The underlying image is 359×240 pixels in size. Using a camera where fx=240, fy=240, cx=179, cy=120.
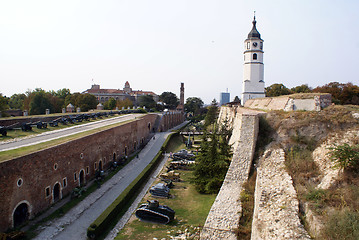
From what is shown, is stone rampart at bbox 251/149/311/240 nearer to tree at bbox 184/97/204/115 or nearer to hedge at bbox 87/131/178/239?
hedge at bbox 87/131/178/239

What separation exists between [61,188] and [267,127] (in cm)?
1321

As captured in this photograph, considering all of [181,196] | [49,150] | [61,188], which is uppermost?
[49,150]

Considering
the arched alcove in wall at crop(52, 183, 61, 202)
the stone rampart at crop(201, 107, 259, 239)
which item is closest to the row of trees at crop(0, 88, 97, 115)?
the arched alcove in wall at crop(52, 183, 61, 202)

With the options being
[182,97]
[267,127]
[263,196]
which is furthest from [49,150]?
[182,97]

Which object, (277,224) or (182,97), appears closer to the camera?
(277,224)

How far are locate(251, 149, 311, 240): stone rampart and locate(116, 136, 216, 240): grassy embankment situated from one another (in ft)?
12.2

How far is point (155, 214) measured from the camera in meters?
12.5

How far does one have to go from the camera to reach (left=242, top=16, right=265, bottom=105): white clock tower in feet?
124

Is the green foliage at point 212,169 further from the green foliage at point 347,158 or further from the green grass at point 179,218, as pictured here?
the green foliage at point 347,158

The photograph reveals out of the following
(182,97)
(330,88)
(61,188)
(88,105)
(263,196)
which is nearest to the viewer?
(263,196)

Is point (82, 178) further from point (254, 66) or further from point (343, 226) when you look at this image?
point (254, 66)

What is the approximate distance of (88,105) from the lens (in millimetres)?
51938

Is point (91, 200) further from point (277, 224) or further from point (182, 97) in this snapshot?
point (182, 97)

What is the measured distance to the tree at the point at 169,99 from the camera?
287 feet
